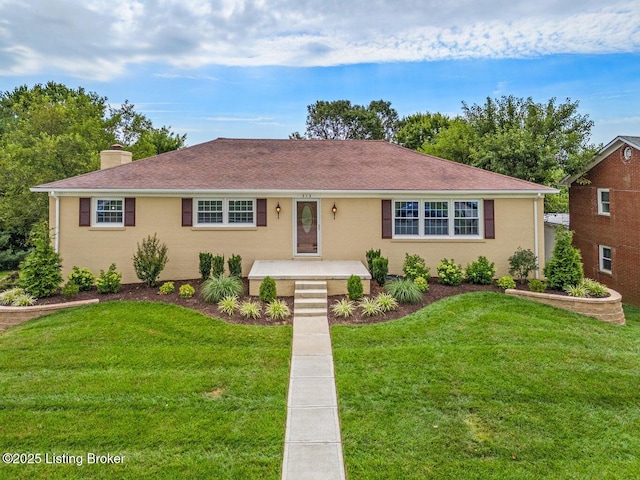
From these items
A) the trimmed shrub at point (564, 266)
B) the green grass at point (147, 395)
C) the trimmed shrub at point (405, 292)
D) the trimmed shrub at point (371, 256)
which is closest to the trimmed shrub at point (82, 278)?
the green grass at point (147, 395)

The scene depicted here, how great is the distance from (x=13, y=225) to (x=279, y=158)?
49.9 feet

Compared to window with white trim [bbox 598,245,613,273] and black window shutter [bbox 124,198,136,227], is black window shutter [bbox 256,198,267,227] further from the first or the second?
window with white trim [bbox 598,245,613,273]

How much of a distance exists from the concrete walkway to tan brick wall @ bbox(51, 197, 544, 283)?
15.9 ft

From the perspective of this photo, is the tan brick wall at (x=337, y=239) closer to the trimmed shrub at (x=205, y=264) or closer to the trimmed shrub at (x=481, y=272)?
the trimmed shrub at (x=481, y=272)

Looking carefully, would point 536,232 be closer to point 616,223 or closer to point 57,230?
point 616,223

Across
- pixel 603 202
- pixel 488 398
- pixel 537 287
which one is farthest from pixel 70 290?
pixel 603 202

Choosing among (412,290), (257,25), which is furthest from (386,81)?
(412,290)

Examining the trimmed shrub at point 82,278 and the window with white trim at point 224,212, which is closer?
the trimmed shrub at point 82,278

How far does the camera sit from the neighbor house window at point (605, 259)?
1634 centimetres

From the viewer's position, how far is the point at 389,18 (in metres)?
14.8

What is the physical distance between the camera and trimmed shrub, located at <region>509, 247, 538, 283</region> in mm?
11789

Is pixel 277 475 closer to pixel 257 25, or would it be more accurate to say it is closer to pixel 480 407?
pixel 480 407

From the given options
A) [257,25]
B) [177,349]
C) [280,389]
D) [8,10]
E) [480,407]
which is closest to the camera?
[480,407]

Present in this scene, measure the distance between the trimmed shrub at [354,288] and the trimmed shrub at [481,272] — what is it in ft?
13.1
